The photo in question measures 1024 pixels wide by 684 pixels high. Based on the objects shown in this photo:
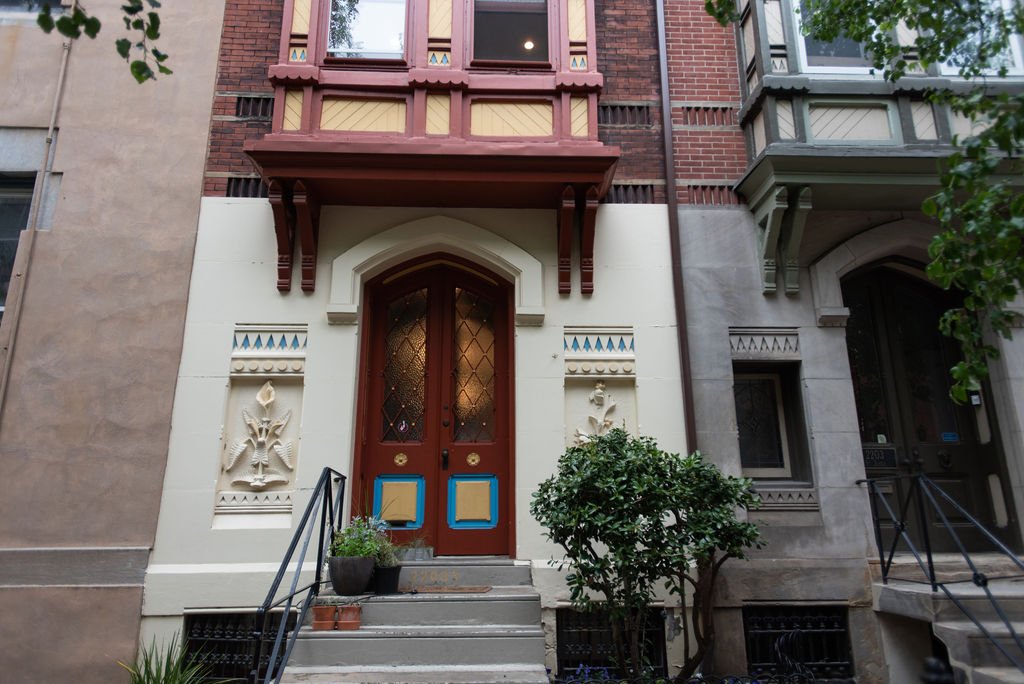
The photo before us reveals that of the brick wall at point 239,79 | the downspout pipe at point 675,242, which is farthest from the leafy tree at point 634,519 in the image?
the brick wall at point 239,79

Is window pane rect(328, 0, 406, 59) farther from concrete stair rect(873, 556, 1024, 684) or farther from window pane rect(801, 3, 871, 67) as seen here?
concrete stair rect(873, 556, 1024, 684)

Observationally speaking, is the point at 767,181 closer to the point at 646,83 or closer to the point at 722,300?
the point at 722,300

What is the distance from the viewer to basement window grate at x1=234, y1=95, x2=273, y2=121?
796 centimetres

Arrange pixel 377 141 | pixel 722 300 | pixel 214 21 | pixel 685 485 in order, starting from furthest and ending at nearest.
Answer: pixel 214 21, pixel 722 300, pixel 377 141, pixel 685 485

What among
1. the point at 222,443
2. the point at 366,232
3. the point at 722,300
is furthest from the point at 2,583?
the point at 722,300

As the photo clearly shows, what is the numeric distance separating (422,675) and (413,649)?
308mm

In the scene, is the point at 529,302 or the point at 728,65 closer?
the point at 529,302

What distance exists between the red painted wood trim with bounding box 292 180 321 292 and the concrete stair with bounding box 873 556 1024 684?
6.41m

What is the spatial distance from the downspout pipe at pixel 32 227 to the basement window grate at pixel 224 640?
2.93m

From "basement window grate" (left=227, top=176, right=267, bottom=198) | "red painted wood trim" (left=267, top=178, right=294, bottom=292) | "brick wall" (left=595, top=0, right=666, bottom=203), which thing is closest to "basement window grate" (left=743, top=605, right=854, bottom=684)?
"brick wall" (left=595, top=0, right=666, bottom=203)

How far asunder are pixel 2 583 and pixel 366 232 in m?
4.85

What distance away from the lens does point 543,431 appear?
23.4 feet

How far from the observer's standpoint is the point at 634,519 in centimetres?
560

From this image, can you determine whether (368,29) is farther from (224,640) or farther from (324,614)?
(224,640)
